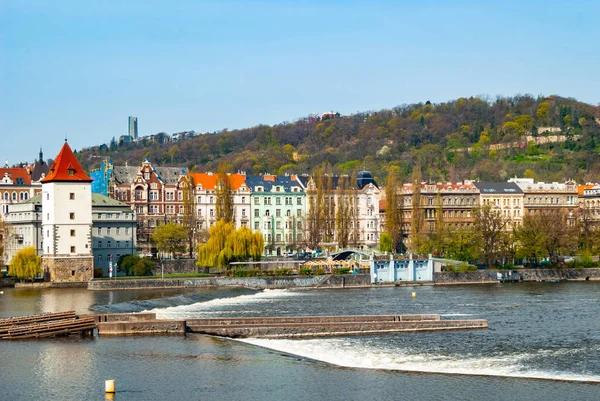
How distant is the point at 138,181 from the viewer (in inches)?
4464

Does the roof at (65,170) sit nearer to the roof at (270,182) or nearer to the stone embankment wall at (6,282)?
the stone embankment wall at (6,282)

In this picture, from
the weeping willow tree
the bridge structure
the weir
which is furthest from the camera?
the bridge structure

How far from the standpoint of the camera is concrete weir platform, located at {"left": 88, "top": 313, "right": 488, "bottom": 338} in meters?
51.2

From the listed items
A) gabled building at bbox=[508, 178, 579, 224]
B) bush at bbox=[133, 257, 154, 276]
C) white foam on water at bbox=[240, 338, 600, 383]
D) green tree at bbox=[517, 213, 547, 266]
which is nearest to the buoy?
white foam on water at bbox=[240, 338, 600, 383]

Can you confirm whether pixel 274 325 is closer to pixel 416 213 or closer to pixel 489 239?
pixel 489 239

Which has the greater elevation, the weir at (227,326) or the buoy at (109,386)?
the weir at (227,326)

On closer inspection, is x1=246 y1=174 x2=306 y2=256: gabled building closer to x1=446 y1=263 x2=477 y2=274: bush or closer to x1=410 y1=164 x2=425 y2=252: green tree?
x1=410 y1=164 x2=425 y2=252: green tree

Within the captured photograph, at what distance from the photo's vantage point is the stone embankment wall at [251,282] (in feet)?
280

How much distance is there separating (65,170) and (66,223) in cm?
455

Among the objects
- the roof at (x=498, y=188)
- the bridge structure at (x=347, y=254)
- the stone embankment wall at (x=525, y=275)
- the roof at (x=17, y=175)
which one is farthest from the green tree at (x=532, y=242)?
the roof at (x=17, y=175)

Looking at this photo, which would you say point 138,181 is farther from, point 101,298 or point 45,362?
point 45,362

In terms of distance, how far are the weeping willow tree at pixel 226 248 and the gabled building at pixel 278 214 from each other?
22.1 meters

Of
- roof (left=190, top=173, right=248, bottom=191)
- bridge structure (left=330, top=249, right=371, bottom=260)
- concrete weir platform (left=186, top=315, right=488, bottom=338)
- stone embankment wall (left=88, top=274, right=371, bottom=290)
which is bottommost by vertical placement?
concrete weir platform (left=186, top=315, right=488, bottom=338)

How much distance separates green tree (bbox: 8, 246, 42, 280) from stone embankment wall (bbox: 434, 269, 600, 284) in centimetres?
3413
